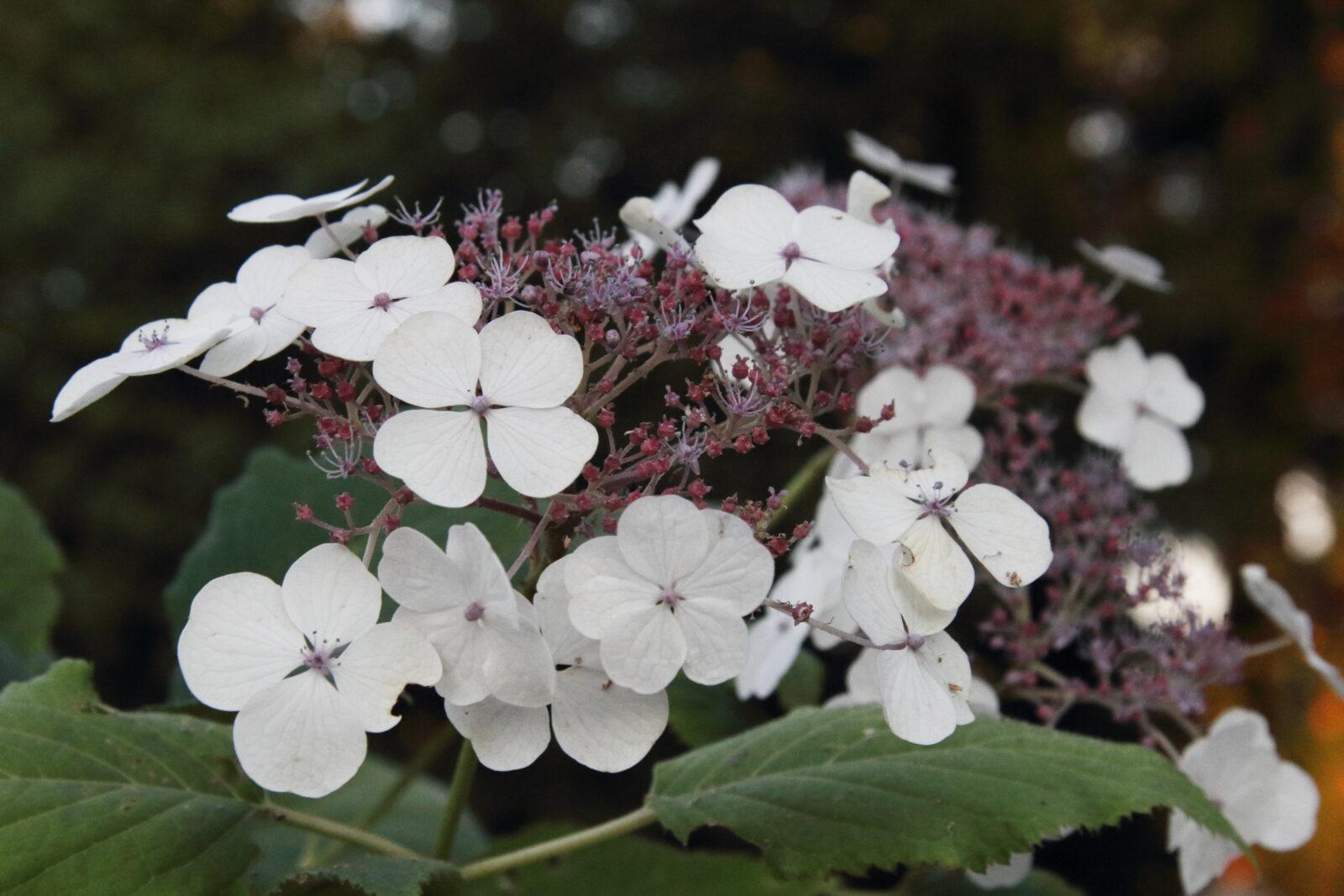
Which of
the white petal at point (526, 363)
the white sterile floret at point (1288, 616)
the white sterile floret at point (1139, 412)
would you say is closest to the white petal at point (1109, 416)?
the white sterile floret at point (1139, 412)

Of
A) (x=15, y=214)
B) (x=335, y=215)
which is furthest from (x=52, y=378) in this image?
(x=335, y=215)

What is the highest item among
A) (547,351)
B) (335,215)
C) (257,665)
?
(547,351)

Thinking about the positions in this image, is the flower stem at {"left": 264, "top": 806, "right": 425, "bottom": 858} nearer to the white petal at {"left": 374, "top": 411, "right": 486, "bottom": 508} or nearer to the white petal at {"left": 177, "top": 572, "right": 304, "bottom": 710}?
the white petal at {"left": 177, "top": 572, "right": 304, "bottom": 710}

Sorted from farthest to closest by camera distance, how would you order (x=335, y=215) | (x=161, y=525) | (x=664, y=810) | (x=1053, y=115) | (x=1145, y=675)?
(x=1053, y=115) → (x=161, y=525) → (x=335, y=215) → (x=1145, y=675) → (x=664, y=810)

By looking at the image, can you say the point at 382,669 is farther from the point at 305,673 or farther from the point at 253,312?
the point at 253,312

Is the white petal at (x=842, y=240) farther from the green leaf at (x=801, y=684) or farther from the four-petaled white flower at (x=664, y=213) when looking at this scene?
the green leaf at (x=801, y=684)

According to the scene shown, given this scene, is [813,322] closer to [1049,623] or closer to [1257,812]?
[1049,623]
